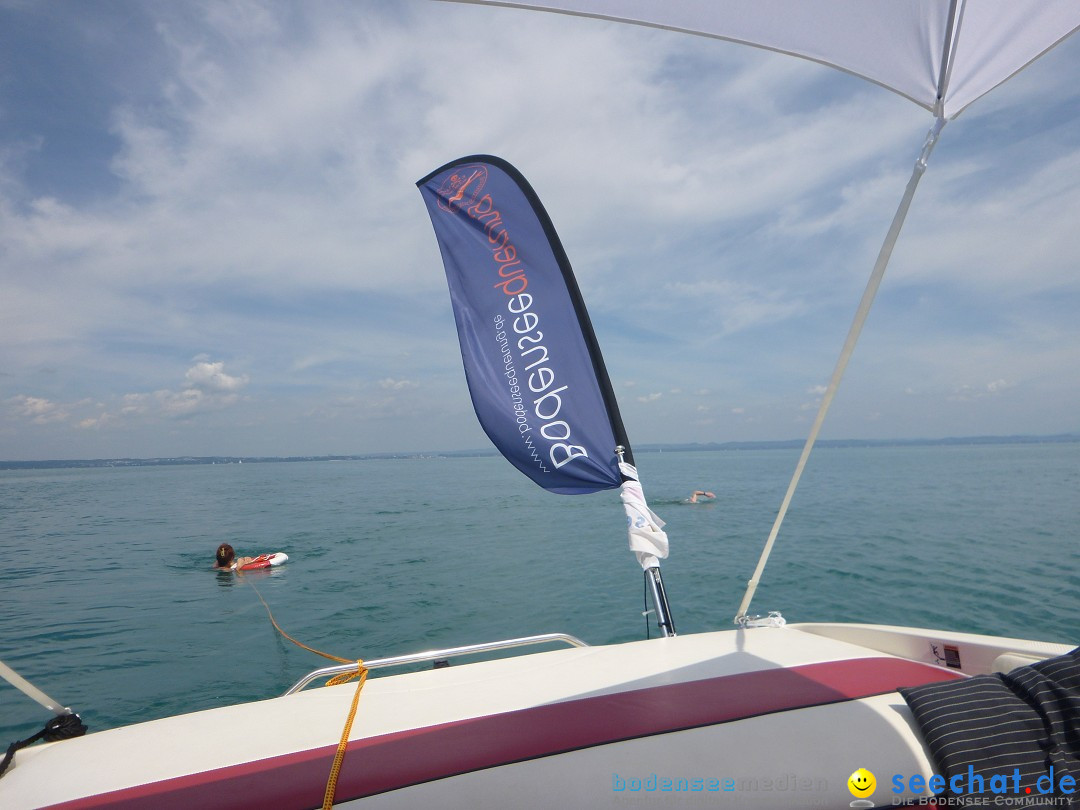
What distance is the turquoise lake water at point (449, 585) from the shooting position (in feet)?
26.6

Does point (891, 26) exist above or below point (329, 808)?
above

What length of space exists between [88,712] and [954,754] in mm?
8141

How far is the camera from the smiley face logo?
68.5 inches

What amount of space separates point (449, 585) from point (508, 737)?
1057 centimetres

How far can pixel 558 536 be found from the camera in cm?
1803

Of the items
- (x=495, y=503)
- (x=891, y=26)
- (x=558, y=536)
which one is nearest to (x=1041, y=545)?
(x=558, y=536)

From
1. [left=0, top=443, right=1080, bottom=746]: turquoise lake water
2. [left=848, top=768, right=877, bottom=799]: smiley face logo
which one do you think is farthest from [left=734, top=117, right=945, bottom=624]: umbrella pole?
[left=0, top=443, right=1080, bottom=746]: turquoise lake water

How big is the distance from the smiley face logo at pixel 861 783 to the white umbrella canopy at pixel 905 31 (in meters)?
2.59

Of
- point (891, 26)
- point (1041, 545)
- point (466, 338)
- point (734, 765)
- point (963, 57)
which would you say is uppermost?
point (891, 26)

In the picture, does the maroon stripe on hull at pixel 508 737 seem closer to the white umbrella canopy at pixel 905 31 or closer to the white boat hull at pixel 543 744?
the white boat hull at pixel 543 744

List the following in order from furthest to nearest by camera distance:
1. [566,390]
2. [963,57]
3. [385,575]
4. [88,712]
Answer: [385,575], [88,712], [566,390], [963,57]

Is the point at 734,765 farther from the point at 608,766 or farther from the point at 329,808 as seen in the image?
the point at 329,808

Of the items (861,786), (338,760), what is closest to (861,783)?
(861,786)

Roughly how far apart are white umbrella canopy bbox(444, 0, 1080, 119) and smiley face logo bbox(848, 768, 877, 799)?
2593mm
